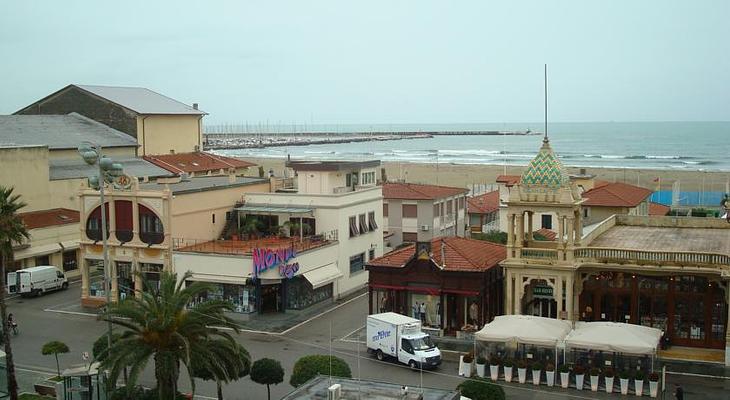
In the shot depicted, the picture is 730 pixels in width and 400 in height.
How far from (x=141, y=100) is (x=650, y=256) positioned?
58.2 meters

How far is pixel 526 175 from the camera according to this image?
34.9 metres

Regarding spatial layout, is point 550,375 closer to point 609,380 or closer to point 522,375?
point 522,375

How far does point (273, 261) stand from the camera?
40031 mm

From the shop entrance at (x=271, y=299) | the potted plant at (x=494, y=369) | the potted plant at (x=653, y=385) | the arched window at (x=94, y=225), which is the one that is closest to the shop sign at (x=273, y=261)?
the shop entrance at (x=271, y=299)

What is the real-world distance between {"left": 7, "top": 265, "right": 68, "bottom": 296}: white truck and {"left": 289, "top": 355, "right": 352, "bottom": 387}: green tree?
2568 cm

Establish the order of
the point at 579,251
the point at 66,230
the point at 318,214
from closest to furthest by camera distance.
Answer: the point at 579,251, the point at 318,214, the point at 66,230

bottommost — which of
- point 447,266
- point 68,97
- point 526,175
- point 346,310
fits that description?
point 346,310

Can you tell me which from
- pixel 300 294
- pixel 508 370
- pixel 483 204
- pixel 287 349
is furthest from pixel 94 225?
pixel 483 204

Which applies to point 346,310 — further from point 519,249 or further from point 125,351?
point 125,351

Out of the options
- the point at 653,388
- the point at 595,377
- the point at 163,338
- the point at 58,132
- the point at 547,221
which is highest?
the point at 58,132

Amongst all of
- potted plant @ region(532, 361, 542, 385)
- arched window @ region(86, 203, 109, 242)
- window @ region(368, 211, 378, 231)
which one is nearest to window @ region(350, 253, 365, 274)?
window @ region(368, 211, 378, 231)

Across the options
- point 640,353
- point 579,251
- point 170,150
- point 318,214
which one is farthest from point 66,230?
point 640,353

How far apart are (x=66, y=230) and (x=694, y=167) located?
117094 millimetres

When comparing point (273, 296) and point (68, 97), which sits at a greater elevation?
point (68, 97)
